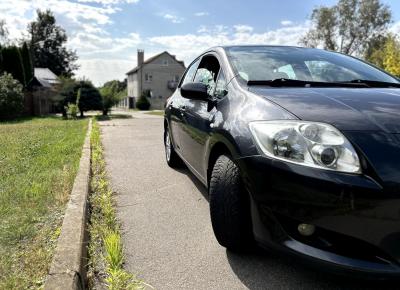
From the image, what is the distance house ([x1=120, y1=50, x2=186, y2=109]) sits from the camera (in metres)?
68.4

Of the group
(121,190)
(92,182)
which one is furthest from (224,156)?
(92,182)

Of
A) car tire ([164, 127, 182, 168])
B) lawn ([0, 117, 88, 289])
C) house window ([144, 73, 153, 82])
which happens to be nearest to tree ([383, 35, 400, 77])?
car tire ([164, 127, 182, 168])

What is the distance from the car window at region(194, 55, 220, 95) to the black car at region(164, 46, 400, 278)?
496 millimetres

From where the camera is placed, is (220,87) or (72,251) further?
(220,87)

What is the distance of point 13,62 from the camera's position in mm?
30188

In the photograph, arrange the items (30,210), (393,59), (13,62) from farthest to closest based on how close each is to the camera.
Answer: (393,59), (13,62), (30,210)

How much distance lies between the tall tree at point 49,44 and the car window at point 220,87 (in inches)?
2927

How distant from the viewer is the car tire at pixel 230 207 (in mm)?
2490

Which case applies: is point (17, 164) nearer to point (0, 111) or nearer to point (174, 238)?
point (174, 238)

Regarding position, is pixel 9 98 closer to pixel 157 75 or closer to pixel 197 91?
pixel 197 91

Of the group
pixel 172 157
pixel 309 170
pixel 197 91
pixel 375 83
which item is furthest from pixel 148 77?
pixel 309 170

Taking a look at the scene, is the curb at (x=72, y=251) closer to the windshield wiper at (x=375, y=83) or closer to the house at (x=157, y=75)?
the windshield wiper at (x=375, y=83)

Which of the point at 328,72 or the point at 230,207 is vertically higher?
the point at 328,72

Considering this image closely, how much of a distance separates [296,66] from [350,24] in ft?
153
